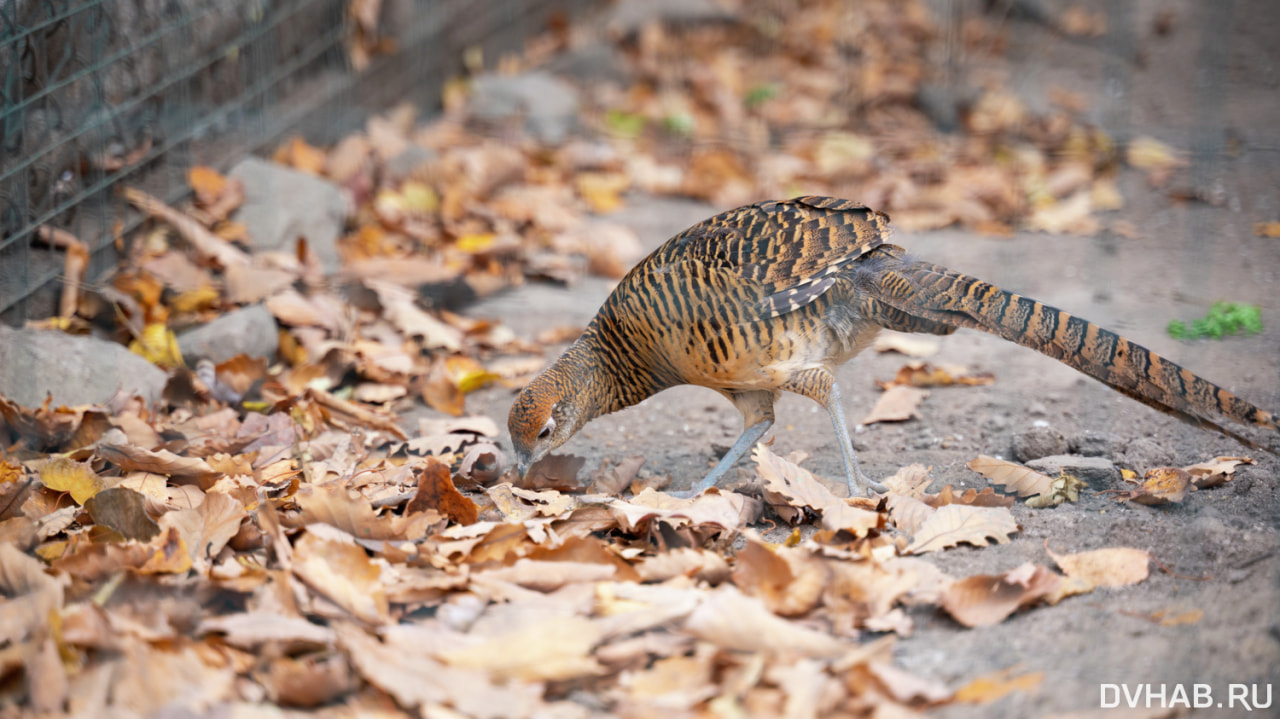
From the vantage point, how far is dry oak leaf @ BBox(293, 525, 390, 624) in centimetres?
254

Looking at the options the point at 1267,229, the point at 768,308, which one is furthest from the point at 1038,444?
the point at 1267,229

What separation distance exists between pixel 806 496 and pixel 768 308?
685 mm

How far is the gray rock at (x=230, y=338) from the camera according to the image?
4.52m

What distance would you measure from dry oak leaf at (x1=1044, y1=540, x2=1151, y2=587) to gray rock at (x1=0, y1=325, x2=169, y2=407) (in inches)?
134

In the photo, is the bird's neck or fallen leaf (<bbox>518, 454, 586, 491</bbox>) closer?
fallen leaf (<bbox>518, 454, 586, 491</bbox>)

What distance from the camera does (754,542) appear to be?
269 centimetres

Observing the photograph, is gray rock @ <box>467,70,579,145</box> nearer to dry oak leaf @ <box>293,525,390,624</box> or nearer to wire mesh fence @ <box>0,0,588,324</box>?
wire mesh fence @ <box>0,0,588,324</box>

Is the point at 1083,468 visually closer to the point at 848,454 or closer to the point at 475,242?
the point at 848,454

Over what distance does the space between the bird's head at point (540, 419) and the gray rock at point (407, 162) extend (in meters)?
3.82

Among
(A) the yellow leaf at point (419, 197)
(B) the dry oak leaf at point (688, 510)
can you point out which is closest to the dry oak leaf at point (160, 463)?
(B) the dry oak leaf at point (688, 510)

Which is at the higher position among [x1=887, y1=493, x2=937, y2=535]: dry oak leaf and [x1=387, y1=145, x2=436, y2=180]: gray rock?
[x1=387, y1=145, x2=436, y2=180]: gray rock

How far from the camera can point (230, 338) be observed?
452 cm

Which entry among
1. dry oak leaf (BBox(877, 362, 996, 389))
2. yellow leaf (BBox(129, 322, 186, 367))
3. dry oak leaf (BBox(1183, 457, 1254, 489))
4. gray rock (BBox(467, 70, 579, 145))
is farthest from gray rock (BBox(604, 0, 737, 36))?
dry oak leaf (BBox(1183, 457, 1254, 489))

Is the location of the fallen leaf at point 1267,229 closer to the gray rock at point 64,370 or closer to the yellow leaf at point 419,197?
the yellow leaf at point 419,197
